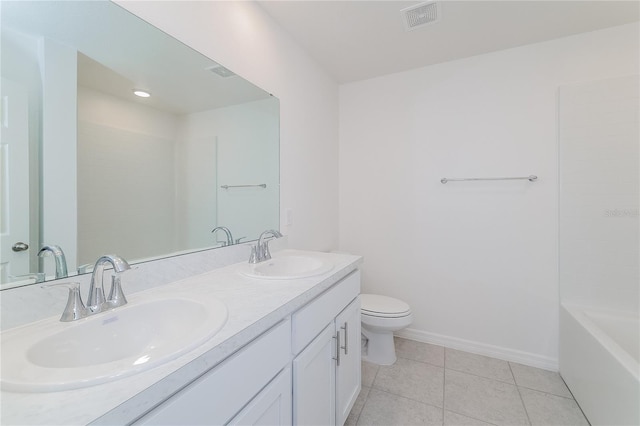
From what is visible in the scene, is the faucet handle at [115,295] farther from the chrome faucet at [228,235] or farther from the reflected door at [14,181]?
the chrome faucet at [228,235]

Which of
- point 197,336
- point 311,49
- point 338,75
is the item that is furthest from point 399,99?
point 197,336

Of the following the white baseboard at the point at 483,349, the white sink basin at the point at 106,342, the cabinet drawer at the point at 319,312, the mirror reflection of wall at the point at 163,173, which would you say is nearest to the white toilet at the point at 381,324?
the white baseboard at the point at 483,349

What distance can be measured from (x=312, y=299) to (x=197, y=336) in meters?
0.49

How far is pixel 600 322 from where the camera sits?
1658 mm

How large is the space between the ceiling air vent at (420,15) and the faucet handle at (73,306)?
2.02 meters

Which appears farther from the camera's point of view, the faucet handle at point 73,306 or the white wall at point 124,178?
the white wall at point 124,178

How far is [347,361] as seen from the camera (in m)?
1.38

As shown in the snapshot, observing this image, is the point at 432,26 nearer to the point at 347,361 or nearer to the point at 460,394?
the point at 347,361

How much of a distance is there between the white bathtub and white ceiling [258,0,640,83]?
1831 mm

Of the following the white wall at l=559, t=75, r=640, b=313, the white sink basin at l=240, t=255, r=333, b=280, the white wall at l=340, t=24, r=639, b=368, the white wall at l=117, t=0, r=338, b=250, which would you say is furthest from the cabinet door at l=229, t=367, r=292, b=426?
the white wall at l=559, t=75, r=640, b=313

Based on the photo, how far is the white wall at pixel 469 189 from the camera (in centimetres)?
190

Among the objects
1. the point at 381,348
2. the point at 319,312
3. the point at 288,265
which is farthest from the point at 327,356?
the point at 381,348

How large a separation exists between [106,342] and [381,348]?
5.73ft

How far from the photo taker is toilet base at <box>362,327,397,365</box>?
6.49ft
